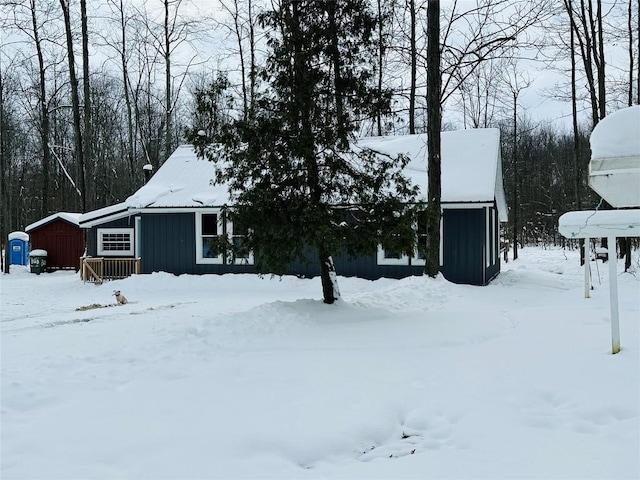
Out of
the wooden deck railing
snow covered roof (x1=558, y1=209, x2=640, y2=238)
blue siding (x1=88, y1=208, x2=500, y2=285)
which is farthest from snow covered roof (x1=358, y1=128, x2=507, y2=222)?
the wooden deck railing

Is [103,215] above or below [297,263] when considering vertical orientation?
above

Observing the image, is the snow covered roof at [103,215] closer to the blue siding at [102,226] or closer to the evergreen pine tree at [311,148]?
the blue siding at [102,226]

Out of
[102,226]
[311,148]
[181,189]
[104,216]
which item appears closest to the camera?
[311,148]

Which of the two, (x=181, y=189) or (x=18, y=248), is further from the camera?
(x=18, y=248)

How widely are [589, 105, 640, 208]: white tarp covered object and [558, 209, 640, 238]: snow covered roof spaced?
0.17 metres

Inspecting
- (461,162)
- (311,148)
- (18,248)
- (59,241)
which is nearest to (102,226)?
(59,241)

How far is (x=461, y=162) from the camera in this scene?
15.1 meters

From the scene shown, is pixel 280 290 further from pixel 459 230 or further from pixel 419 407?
pixel 419 407

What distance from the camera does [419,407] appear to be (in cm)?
434

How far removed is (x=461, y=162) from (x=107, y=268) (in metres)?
11.7

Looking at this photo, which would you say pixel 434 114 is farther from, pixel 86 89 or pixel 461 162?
pixel 86 89

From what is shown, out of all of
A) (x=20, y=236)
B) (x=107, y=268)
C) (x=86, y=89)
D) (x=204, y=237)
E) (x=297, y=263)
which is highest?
(x=86, y=89)

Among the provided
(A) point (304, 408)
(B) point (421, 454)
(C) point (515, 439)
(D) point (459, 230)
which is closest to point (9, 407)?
(A) point (304, 408)

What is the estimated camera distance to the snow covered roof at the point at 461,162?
44.3 feet
